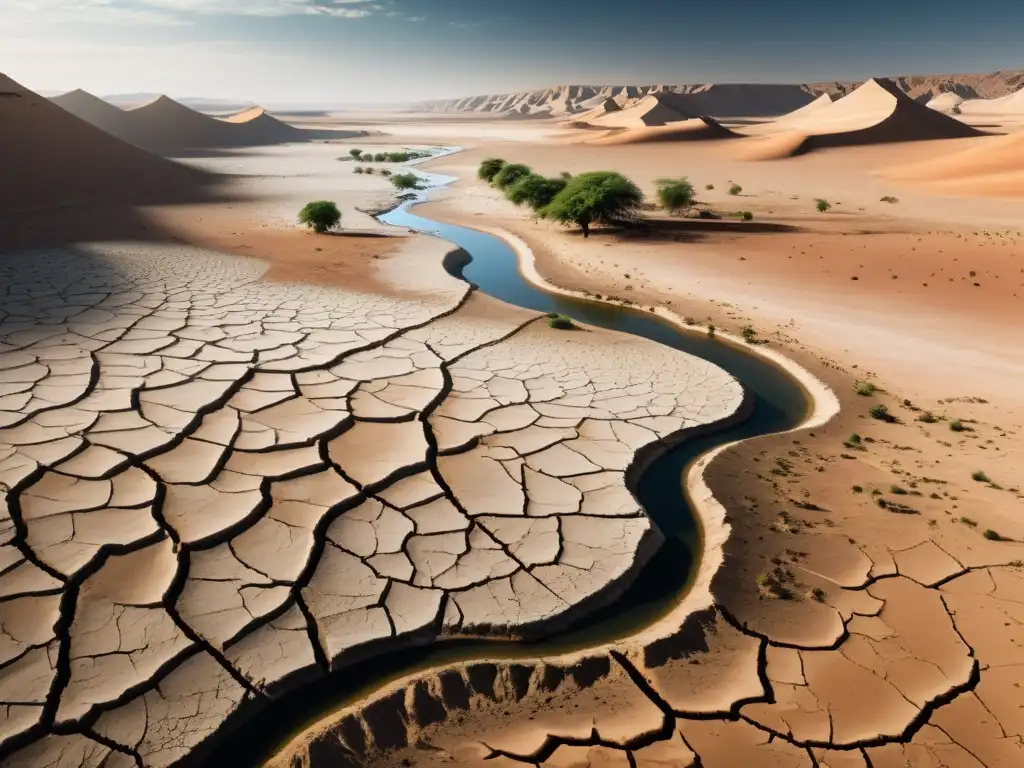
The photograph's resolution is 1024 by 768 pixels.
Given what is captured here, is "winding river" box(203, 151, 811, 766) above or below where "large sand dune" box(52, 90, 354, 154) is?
below

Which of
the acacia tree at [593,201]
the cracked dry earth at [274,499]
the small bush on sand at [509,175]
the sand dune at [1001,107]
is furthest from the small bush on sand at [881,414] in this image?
the sand dune at [1001,107]

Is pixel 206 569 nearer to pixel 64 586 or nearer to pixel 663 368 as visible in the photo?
pixel 64 586

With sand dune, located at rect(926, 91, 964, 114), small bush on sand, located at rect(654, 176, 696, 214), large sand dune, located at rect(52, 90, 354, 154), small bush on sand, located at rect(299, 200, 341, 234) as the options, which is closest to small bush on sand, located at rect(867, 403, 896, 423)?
small bush on sand, located at rect(299, 200, 341, 234)

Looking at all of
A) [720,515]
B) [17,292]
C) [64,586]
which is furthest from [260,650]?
[17,292]

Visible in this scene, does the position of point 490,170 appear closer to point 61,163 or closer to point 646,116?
point 61,163

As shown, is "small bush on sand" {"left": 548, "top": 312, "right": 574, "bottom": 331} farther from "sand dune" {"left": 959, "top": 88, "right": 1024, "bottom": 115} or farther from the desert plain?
"sand dune" {"left": 959, "top": 88, "right": 1024, "bottom": 115}

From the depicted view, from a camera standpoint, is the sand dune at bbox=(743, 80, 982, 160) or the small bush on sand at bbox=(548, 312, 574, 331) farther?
the sand dune at bbox=(743, 80, 982, 160)
